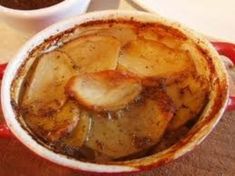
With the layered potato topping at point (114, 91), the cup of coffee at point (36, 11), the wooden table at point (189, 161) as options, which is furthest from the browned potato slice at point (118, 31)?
the wooden table at point (189, 161)

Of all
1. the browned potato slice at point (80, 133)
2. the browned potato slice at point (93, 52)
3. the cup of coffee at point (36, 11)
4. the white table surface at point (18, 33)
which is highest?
the browned potato slice at point (93, 52)

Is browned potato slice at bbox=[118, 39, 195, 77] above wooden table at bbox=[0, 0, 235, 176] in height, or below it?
above

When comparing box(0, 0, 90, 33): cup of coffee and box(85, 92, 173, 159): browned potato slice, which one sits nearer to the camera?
box(85, 92, 173, 159): browned potato slice

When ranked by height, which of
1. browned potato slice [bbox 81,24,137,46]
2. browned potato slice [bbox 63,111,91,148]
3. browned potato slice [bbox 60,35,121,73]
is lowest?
browned potato slice [bbox 63,111,91,148]

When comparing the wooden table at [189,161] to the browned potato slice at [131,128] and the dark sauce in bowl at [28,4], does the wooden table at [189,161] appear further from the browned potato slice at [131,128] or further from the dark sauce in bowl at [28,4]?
the dark sauce in bowl at [28,4]

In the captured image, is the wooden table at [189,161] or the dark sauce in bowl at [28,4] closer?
the wooden table at [189,161]

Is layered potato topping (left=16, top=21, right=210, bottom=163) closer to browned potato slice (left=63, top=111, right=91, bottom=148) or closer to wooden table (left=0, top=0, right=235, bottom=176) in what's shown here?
browned potato slice (left=63, top=111, right=91, bottom=148)

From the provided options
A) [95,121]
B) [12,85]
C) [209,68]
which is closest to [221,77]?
[209,68]

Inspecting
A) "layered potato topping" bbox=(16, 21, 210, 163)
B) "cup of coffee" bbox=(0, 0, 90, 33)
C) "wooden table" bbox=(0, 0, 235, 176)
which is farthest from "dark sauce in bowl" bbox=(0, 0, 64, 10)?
"wooden table" bbox=(0, 0, 235, 176)

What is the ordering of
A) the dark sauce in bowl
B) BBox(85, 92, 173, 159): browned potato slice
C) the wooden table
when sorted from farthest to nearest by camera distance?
the dark sauce in bowl → the wooden table → BBox(85, 92, 173, 159): browned potato slice
